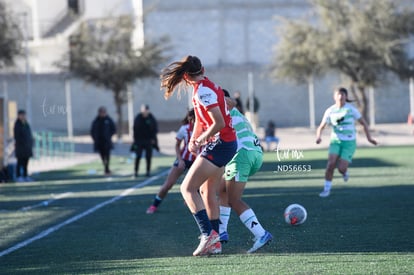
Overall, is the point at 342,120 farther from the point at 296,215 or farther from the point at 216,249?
the point at 216,249

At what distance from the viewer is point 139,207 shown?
16.8 m

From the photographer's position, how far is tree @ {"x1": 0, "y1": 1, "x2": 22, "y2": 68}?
41031 millimetres

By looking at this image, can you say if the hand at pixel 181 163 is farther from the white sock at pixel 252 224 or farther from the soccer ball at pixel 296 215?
the white sock at pixel 252 224

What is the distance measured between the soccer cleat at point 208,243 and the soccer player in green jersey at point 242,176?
0.49m

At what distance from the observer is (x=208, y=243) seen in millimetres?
9891

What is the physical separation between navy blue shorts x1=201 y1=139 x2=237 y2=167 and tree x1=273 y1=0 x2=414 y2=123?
110 feet

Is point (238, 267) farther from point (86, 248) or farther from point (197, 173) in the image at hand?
→ point (86, 248)

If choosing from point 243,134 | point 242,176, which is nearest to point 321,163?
point 243,134

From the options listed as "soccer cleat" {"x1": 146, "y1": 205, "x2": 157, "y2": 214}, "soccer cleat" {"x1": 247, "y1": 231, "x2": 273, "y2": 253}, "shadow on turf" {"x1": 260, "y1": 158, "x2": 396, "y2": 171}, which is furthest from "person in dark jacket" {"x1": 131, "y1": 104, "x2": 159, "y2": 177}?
"soccer cleat" {"x1": 247, "y1": 231, "x2": 273, "y2": 253}

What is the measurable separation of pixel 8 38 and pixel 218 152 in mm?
32931

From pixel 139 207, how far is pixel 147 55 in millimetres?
29233

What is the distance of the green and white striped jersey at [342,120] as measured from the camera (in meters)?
17.3

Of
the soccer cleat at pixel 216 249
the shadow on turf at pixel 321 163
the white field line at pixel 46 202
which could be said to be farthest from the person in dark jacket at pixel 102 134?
the soccer cleat at pixel 216 249

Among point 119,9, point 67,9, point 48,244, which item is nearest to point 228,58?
point 119,9
